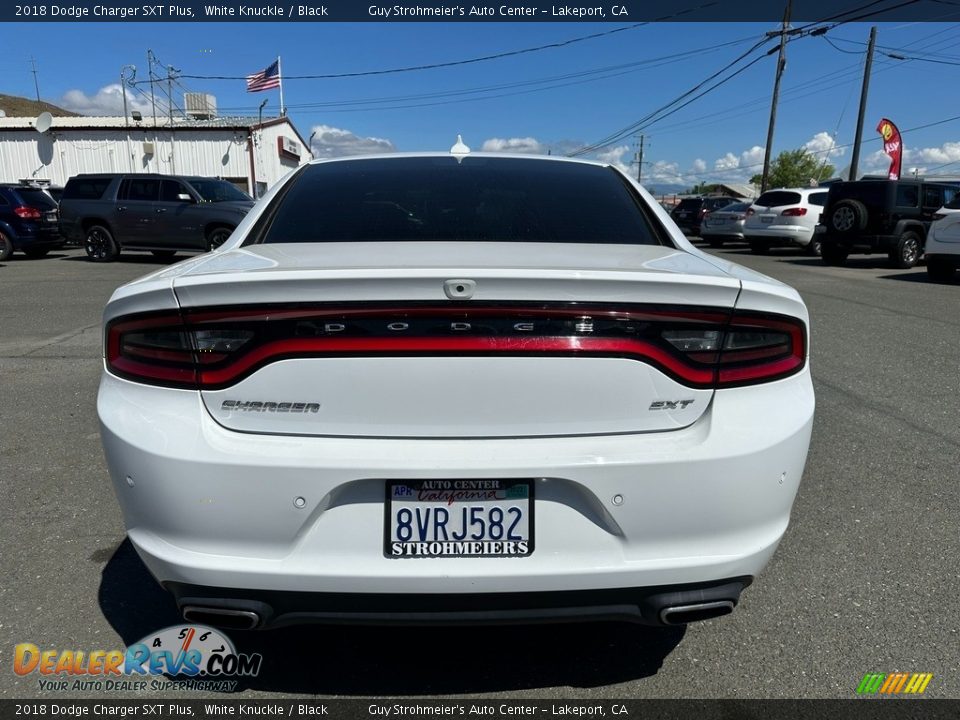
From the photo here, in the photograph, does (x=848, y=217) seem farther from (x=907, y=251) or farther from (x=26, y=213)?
(x=26, y=213)

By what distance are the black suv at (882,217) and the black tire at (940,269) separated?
219cm

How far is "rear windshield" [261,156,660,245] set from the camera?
105 inches

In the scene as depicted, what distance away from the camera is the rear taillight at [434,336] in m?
1.78

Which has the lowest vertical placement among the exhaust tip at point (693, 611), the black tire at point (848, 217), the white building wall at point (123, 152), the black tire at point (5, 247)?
the black tire at point (5, 247)

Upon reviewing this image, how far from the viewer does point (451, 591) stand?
180 centimetres

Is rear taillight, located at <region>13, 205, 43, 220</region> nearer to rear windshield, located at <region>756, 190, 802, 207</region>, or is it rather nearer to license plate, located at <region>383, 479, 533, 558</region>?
license plate, located at <region>383, 479, 533, 558</region>

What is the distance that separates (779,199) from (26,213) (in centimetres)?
1852

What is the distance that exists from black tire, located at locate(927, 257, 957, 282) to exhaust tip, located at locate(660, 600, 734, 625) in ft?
42.1

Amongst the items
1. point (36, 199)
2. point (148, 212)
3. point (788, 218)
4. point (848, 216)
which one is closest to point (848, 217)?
point (848, 216)

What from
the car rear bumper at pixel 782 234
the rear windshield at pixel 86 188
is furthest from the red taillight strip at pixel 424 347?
the car rear bumper at pixel 782 234

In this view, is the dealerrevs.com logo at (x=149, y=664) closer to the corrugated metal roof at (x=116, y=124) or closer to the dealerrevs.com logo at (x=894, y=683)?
the dealerrevs.com logo at (x=894, y=683)

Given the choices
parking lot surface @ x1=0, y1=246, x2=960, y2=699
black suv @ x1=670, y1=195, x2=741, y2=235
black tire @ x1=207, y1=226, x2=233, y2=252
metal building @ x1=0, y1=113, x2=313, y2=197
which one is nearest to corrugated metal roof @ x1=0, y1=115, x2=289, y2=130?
metal building @ x1=0, y1=113, x2=313, y2=197

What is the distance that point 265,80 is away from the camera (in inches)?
1396

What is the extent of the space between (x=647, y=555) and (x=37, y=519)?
2.83m
